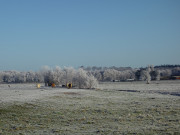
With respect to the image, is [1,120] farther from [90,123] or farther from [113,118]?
[113,118]

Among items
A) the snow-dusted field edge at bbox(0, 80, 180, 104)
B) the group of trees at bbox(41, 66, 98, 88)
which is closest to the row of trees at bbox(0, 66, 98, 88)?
the group of trees at bbox(41, 66, 98, 88)

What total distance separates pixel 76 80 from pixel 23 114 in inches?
2390

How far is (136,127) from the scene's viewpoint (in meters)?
17.0

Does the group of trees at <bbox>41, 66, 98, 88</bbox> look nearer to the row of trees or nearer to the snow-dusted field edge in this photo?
the row of trees

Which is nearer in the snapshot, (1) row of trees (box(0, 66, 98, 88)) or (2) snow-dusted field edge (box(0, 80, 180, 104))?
(2) snow-dusted field edge (box(0, 80, 180, 104))

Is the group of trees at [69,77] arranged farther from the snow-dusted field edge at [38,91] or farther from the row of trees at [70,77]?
the snow-dusted field edge at [38,91]

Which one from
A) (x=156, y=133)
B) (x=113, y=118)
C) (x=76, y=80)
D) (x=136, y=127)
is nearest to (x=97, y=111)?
(x=113, y=118)

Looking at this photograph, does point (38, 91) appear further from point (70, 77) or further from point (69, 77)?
point (69, 77)

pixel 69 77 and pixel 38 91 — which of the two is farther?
pixel 69 77

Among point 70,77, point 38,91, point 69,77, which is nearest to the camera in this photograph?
point 38,91

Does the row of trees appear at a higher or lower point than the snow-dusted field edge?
higher

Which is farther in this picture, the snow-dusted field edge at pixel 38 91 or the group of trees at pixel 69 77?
the group of trees at pixel 69 77

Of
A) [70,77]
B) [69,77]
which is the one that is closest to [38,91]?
[70,77]

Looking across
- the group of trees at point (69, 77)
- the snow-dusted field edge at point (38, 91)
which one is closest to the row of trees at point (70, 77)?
the group of trees at point (69, 77)
